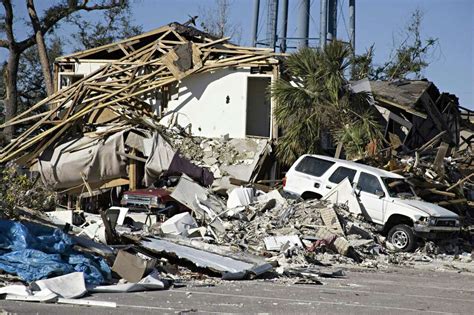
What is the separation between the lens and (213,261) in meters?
14.2

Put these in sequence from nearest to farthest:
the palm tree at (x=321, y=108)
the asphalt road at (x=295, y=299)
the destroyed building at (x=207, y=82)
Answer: the asphalt road at (x=295, y=299) < the palm tree at (x=321, y=108) < the destroyed building at (x=207, y=82)

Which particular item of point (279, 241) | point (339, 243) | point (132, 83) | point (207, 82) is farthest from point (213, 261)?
point (207, 82)

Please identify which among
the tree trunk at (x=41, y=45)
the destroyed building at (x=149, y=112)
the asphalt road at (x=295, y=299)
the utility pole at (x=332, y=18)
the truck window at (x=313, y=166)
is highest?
the utility pole at (x=332, y=18)

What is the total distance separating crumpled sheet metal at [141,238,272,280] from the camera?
540 inches

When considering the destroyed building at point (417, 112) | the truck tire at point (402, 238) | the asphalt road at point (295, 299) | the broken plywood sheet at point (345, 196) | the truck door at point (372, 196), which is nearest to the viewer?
the asphalt road at point (295, 299)

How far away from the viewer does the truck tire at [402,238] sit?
64.5 ft

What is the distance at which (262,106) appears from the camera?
2888 cm

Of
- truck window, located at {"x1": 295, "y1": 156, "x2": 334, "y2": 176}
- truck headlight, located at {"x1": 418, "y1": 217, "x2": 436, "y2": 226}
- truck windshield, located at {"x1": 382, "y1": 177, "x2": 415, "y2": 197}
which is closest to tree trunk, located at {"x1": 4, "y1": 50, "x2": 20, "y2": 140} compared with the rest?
truck window, located at {"x1": 295, "y1": 156, "x2": 334, "y2": 176}

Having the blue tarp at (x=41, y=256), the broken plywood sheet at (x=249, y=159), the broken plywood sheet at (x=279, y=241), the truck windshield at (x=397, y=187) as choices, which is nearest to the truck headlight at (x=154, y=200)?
the broken plywood sheet at (x=279, y=241)

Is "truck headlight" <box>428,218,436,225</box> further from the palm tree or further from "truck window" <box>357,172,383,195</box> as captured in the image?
the palm tree

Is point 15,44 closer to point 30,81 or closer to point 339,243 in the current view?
point 30,81

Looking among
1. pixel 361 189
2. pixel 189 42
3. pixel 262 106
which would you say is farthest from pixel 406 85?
pixel 361 189

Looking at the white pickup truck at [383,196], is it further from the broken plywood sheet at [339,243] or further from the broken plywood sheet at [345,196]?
the broken plywood sheet at [339,243]

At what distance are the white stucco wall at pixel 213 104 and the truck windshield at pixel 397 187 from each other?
7.51 meters
